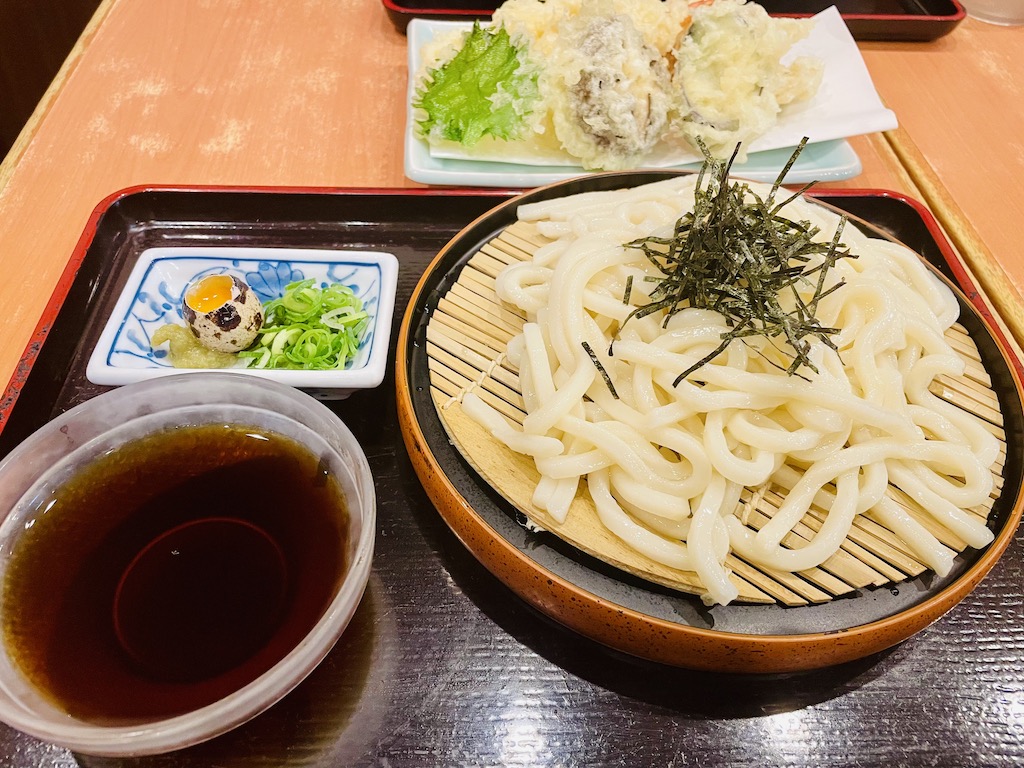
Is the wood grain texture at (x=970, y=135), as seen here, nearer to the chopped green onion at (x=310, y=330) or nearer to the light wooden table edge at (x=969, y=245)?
the light wooden table edge at (x=969, y=245)

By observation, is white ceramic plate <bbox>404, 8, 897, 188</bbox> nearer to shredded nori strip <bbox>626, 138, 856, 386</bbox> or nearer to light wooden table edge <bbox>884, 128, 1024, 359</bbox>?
light wooden table edge <bbox>884, 128, 1024, 359</bbox>

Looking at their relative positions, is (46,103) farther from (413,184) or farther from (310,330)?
(310,330)

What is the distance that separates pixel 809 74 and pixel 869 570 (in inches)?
83.5

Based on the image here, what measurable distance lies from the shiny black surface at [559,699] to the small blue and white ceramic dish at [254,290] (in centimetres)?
40

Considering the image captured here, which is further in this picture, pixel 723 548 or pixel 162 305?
pixel 162 305

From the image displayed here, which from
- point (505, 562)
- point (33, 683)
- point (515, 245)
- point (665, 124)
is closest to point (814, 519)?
point (505, 562)

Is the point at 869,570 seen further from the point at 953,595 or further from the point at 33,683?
the point at 33,683

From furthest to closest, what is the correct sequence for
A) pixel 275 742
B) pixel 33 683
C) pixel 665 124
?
pixel 665 124, pixel 275 742, pixel 33 683

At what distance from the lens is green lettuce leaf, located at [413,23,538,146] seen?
7.99 feet

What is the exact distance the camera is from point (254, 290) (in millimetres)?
1909

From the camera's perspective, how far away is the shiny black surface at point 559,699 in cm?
122

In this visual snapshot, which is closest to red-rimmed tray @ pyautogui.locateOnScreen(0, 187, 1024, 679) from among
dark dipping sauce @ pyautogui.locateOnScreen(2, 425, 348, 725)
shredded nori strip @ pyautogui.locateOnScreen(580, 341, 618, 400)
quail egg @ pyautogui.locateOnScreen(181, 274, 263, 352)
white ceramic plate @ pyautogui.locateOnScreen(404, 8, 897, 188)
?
white ceramic plate @ pyautogui.locateOnScreen(404, 8, 897, 188)

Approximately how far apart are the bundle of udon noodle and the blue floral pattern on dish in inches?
22.9

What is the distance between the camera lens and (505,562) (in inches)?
49.5
